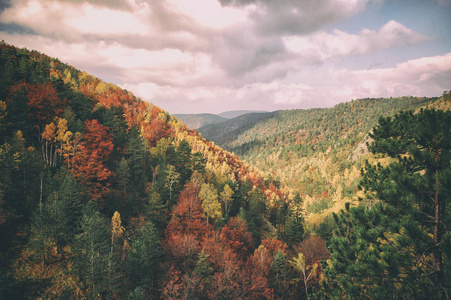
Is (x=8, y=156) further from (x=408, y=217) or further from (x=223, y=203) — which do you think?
(x=223, y=203)

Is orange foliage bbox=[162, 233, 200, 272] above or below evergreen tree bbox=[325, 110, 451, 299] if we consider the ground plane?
below

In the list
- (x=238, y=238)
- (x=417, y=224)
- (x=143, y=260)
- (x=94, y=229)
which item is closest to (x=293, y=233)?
(x=238, y=238)

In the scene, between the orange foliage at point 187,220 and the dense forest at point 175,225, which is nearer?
the dense forest at point 175,225

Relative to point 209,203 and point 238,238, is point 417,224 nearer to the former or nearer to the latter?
point 238,238

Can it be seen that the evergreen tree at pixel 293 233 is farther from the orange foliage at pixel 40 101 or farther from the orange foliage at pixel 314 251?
the orange foliage at pixel 40 101

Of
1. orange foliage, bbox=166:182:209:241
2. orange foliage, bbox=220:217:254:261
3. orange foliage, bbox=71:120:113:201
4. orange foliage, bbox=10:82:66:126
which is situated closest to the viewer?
orange foliage, bbox=71:120:113:201

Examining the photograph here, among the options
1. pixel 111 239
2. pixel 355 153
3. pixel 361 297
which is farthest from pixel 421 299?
pixel 355 153

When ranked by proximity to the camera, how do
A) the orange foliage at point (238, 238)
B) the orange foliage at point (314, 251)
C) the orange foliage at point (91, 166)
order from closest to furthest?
the orange foliage at point (91, 166) → the orange foliage at point (238, 238) → the orange foliage at point (314, 251)

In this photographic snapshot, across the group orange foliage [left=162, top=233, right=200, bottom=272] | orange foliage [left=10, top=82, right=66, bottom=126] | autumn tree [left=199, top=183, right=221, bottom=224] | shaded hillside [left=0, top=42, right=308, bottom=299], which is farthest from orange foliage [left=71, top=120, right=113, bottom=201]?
autumn tree [left=199, top=183, right=221, bottom=224]

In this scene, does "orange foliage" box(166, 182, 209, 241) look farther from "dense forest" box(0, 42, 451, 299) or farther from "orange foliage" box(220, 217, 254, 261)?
"orange foliage" box(220, 217, 254, 261)

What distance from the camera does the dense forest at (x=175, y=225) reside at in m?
7.96

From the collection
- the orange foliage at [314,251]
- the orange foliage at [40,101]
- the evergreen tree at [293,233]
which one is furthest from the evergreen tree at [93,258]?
the evergreen tree at [293,233]

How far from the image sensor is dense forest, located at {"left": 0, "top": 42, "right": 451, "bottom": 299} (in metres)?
7.96

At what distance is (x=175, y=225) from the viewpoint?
3441 centimetres
